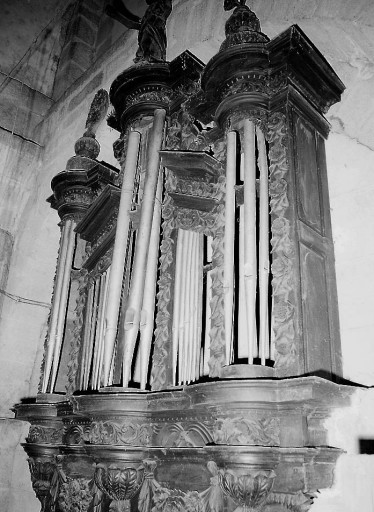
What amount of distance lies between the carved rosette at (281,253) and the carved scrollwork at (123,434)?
1.00 m

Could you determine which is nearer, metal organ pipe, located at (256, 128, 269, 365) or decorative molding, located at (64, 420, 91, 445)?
metal organ pipe, located at (256, 128, 269, 365)

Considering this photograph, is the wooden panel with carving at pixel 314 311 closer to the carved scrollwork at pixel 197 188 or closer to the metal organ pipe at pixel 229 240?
the metal organ pipe at pixel 229 240

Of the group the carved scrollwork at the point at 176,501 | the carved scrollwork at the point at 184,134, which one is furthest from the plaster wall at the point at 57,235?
the carved scrollwork at the point at 184,134

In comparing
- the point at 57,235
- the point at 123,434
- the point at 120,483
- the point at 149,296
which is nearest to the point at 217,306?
the point at 149,296

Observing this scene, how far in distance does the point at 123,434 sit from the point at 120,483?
0.28 metres

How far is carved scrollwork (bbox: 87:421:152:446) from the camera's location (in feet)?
9.54

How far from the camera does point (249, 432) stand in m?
2.32

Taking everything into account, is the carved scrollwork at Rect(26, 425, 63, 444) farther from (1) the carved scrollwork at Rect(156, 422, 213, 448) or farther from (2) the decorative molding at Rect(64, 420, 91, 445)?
(1) the carved scrollwork at Rect(156, 422, 213, 448)

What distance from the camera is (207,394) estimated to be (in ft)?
7.84

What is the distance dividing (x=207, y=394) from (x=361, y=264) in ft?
4.90

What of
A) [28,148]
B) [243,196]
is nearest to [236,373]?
[243,196]

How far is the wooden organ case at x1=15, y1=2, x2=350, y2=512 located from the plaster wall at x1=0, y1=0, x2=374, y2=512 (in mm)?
276

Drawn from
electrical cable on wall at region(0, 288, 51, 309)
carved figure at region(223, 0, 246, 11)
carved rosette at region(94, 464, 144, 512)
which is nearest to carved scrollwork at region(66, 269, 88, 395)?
carved rosette at region(94, 464, 144, 512)

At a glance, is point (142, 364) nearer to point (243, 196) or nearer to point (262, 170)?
point (243, 196)
